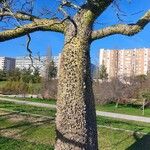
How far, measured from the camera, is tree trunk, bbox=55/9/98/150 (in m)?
6.48

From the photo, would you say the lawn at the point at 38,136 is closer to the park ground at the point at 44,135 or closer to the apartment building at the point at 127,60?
the park ground at the point at 44,135

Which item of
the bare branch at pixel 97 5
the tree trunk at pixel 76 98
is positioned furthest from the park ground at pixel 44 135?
the bare branch at pixel 97 5

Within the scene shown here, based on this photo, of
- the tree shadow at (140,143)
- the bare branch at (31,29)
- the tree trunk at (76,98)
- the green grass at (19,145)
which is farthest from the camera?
the tree shadow at (140,143)

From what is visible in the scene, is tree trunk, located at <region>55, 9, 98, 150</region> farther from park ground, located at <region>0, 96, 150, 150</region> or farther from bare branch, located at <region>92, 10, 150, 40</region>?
park ground, located at <region>0, 96, 150, 150</region>

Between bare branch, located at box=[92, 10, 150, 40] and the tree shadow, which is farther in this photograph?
the tree shadow

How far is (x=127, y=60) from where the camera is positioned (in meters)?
84.8

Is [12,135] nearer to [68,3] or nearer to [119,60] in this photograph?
[68,3]

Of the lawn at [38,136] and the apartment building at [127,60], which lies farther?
the apartment building at [127,60]

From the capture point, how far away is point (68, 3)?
6539mm

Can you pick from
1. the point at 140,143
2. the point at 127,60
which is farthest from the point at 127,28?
the point at 127,60

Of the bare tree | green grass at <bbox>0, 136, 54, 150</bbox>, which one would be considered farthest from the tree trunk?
green grass at <bbox>0, 136, 54, 150</bbox>

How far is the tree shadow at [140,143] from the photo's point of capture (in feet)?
43.2

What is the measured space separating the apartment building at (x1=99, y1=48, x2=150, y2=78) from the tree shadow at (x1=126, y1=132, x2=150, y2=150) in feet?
205

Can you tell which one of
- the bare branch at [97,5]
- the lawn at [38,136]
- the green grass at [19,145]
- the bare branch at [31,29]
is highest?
the bare branch at [97,5]
